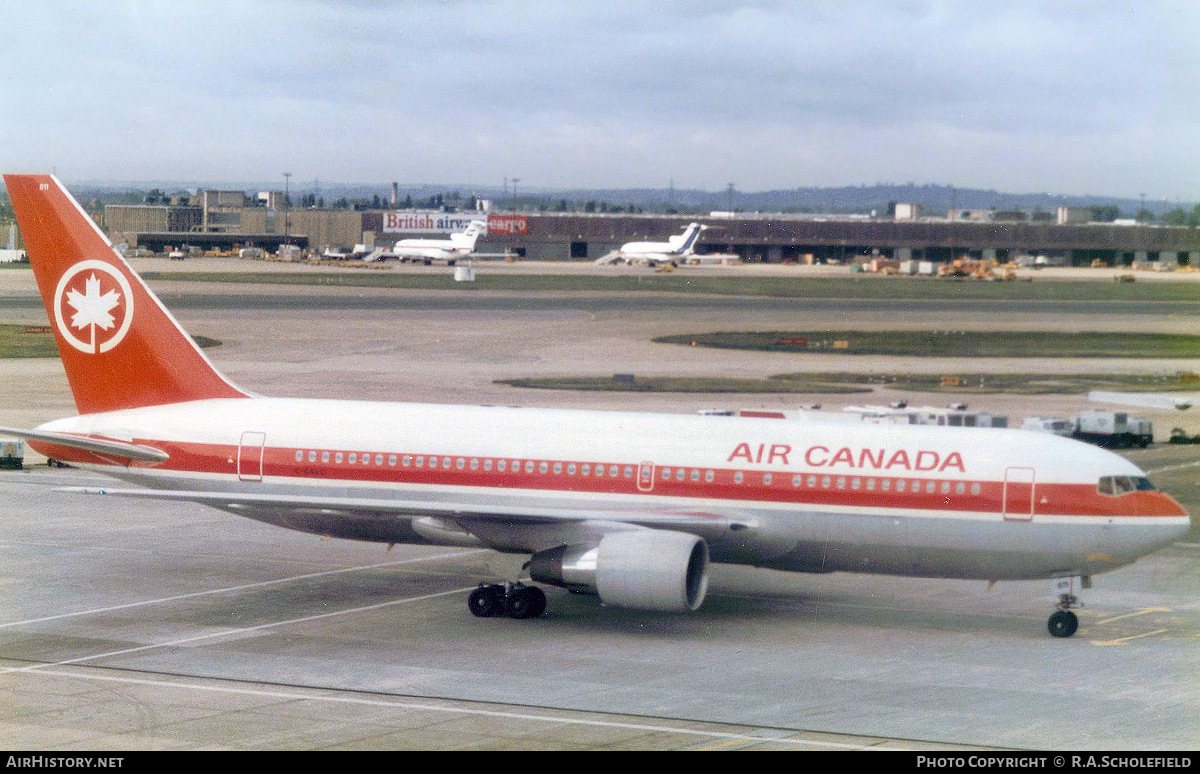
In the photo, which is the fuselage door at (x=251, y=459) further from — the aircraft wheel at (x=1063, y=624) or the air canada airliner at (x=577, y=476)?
the aircraft wheel at (x=1063, y=624)

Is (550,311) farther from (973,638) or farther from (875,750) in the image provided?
→ (875,750)

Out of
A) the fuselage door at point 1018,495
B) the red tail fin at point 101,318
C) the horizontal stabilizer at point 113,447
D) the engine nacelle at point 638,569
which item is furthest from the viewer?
the red tail fin at point 101,318

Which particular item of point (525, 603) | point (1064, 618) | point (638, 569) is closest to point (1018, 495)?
point (1064, 618)

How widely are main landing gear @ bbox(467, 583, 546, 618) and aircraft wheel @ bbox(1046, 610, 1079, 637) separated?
406 inches

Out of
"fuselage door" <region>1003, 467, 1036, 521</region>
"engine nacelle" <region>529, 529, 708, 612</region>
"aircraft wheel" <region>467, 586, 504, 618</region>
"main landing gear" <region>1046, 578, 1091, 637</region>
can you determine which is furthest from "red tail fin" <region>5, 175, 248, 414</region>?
"main landing gear" <region>1046, 578, 1091, 637</region>

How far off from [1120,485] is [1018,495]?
204cm

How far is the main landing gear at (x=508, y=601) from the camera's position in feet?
102

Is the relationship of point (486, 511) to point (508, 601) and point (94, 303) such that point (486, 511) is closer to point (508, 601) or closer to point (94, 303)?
point (508, 601)

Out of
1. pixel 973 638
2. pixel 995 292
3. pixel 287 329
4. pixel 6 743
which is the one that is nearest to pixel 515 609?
pixel 973 638

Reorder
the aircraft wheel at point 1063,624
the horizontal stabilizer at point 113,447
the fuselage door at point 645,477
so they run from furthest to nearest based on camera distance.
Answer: the horizontal stabilizer at point 113,447, the fuselage door at point 645,477, the aircraft wheel at point 1063,624

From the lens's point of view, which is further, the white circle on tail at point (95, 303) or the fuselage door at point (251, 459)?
the white circle on tail at point (95, 303)

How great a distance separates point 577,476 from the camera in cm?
3139

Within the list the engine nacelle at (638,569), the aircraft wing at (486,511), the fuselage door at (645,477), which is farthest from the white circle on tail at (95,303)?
the fuselage door at (645,477)

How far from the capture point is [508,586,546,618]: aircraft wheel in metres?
30.9
